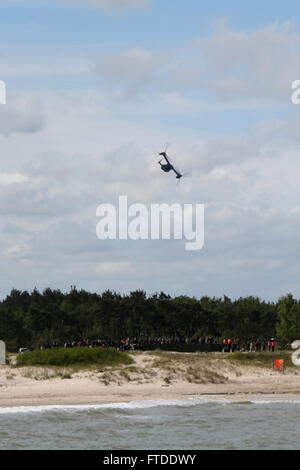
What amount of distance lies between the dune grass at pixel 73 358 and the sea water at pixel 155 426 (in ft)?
33.2

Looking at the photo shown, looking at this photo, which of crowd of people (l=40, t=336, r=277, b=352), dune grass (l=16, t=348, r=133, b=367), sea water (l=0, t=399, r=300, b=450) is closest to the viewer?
sea water (l=0, t=399, r=300, b=450)

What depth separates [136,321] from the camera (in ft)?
291

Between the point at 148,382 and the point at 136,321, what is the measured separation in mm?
39940

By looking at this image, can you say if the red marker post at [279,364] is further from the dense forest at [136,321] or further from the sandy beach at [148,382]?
the dense forest at [136,321]

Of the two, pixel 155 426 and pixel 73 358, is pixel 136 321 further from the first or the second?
pixel 155 426

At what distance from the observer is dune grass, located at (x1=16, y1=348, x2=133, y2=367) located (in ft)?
169

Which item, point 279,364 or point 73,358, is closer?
point 73,358

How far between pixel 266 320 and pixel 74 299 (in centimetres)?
2791

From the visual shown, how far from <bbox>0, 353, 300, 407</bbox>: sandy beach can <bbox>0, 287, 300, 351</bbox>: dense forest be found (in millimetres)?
25503

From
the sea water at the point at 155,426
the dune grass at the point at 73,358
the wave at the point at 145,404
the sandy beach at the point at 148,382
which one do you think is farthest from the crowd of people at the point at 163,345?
the sea water at the point at 155,426

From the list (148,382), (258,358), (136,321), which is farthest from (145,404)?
(136,321)

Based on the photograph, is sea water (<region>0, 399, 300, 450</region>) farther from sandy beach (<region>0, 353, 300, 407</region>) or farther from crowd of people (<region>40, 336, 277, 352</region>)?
crowd of people (<region>40, 336, 277, 352</region>)

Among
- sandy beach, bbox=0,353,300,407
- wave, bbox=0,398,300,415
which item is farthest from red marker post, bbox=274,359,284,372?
wave, bbox=0,398,300,415
